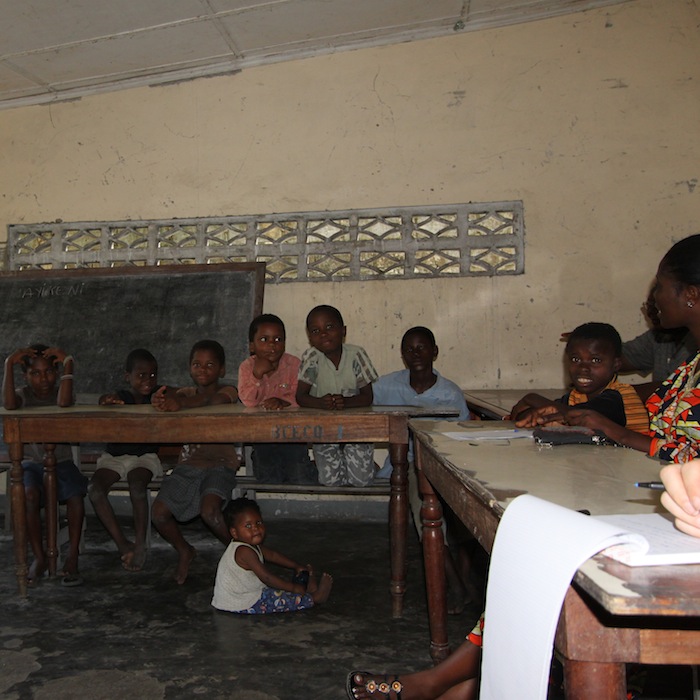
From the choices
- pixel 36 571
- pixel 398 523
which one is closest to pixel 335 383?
pixel 398 523

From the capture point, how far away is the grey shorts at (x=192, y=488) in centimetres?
336

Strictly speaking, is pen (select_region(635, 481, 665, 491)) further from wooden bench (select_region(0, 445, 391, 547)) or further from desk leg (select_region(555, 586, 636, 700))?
wooden bench (select_region(0, 445, 391, 547))

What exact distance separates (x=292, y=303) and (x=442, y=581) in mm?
2787

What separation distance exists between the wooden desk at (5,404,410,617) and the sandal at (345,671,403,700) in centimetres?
73

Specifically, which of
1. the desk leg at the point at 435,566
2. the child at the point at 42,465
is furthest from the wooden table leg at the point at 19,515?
the desk leg at the point at 435,566

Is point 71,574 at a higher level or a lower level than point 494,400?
lower

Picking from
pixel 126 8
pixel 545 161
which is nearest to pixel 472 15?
pixel 545 161

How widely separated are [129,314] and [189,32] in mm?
1827

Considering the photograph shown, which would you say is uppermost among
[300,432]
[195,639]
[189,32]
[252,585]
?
[189,32]

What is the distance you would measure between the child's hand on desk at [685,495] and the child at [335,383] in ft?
8.22

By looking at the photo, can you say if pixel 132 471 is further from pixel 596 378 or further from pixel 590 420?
pixel 590 420

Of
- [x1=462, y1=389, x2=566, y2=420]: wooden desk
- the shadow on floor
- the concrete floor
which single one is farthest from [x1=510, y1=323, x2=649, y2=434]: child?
the shadow on floor

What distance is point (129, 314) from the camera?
4699mm

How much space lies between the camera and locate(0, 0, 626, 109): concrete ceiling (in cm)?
398
